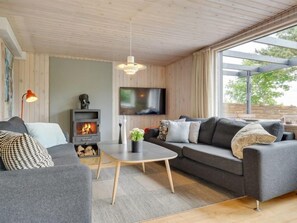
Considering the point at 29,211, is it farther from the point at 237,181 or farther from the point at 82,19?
the point at 82,19

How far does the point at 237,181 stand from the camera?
2.31 meters

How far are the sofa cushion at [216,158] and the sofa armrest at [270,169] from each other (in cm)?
12

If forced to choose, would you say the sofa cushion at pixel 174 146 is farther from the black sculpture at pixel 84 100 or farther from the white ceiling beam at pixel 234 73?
the black sculpture at pixel 84 100

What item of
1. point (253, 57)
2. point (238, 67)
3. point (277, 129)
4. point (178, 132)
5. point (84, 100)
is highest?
point (253, 57)

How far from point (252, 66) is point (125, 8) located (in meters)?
2.43

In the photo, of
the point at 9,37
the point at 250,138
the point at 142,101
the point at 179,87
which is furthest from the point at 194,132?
the point at 9,37

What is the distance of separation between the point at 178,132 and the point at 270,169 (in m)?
1.68

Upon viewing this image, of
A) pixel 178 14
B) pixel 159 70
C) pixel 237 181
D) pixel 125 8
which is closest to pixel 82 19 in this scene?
pixel 125 8

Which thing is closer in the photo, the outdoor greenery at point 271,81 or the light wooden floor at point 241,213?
the light wooden floor at point 241,213

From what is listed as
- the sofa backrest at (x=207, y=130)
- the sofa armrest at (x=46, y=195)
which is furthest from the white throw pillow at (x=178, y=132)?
the sofa armrest at (x=46, y=195)

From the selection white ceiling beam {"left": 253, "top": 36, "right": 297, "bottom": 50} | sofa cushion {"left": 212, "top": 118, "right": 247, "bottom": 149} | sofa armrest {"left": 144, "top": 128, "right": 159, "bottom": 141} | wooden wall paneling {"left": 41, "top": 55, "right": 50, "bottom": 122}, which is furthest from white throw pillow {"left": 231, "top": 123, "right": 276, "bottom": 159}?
wooden wall paneling {"left": 41, "top": 55, "right": 50, "bottom": 122}

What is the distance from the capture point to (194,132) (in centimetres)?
365

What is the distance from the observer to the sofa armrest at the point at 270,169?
2.09 meters

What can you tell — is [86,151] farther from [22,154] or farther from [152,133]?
[22,154]
